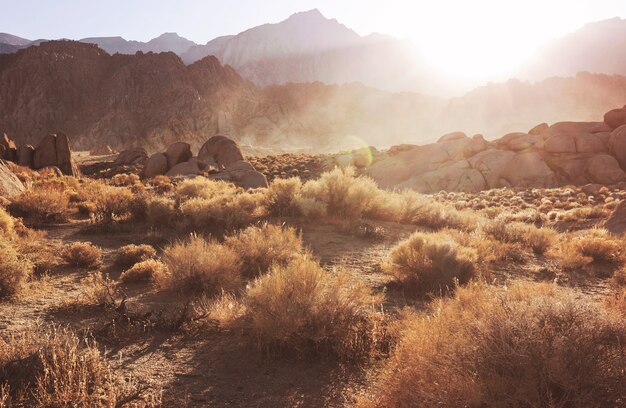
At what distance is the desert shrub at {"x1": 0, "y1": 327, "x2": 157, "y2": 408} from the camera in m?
3.11

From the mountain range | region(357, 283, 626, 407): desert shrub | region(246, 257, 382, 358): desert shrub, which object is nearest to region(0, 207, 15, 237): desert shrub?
region(246, 257, 382, 358): desert shrub

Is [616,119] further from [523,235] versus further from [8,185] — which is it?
[8,185]

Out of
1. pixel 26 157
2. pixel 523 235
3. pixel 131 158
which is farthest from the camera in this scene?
pixel 131 158

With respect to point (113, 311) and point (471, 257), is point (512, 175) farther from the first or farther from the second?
point (113, 311)

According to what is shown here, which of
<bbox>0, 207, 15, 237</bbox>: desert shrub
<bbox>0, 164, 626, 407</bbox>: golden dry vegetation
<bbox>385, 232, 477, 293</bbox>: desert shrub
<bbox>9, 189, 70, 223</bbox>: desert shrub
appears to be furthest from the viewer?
<bbox>9, 189, 70, 223</bbox>: desert shrub

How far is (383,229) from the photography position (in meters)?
11.8

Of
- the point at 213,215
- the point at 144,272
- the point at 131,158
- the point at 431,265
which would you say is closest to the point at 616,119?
the point at 431,265

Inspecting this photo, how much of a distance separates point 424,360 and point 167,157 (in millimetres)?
35354

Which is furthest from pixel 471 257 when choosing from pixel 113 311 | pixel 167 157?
pixel 167 157

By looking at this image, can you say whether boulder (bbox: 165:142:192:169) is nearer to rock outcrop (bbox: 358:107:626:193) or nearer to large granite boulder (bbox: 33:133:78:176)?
large granite boulder (bbox: 33:133:78:176)

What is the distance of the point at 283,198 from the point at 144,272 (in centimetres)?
682

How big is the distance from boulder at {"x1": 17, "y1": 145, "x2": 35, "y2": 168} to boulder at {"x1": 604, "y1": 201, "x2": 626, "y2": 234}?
1323 inches

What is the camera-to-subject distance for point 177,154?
35219mm

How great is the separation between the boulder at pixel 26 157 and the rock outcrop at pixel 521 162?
28.7 metres
